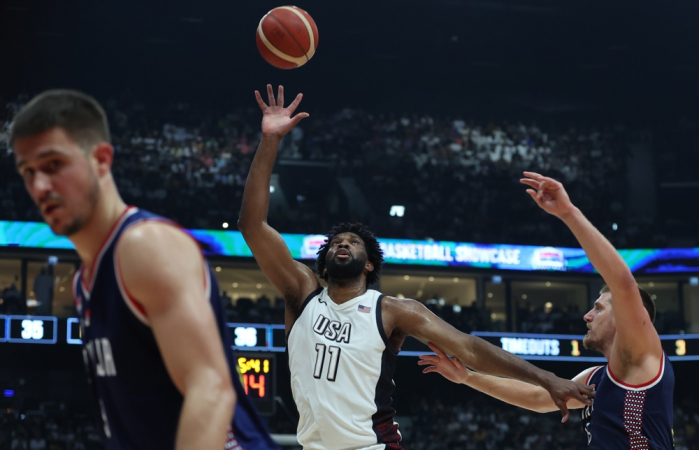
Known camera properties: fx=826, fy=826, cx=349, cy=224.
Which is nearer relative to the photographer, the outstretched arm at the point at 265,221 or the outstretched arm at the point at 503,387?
the outstretched arm at the point at 503,387

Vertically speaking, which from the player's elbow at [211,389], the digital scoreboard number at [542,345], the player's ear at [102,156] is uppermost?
the player's ear at [102,156]

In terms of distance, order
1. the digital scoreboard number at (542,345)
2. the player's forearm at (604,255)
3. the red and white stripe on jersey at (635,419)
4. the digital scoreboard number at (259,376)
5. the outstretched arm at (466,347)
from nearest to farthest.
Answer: the player's forearm at (604,255) < the red and white stripe on jersey at (635,419) < the outstretched arm at (466,347) < the digital scoreboard number at (259,376) < the digital scoreboard number at (542,345)

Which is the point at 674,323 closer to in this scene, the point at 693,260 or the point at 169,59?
the point at 693,260

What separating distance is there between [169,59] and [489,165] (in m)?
10.8

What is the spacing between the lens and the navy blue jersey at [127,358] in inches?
85.0

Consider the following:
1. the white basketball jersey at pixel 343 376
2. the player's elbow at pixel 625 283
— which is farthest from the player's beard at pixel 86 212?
the white basketball jersey at pixel 343 376

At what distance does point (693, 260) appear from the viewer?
24500 mm

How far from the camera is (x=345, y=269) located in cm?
514

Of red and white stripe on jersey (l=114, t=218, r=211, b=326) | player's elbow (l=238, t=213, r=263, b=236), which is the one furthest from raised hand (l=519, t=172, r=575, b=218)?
red and white stripe on jersey (l=114, t=218, r=211, b=326)

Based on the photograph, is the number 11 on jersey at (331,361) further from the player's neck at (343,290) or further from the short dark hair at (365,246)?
the short dark hair at (365,246)

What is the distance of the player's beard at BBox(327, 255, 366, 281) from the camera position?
514cm

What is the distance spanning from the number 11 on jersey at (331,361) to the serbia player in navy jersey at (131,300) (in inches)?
94.6

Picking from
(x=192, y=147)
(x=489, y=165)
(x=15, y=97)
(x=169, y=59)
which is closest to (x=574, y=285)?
(x=489, y=165)

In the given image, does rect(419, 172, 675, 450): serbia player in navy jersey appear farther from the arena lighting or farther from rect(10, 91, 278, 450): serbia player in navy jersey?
the arena lighting
